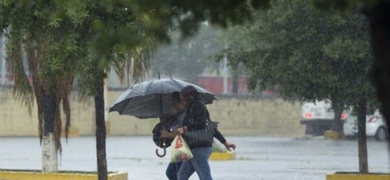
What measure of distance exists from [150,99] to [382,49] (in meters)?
10.4

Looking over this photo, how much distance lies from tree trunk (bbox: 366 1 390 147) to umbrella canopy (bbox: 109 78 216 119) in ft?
32.6

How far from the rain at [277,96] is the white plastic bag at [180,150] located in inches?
48.6

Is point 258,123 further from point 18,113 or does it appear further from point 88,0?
point 88,0

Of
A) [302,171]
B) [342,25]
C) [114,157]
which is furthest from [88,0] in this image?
[114,157]

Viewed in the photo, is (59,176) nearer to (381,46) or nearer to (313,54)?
(313,54)

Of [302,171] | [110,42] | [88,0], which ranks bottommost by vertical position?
[302,171]

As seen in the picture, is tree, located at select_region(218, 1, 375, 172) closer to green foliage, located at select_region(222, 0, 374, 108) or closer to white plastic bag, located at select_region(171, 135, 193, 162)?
green foliage, located at select_region(222, 0, 374, 108)

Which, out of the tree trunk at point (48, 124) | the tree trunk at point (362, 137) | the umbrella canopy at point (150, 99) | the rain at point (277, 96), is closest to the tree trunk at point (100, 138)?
the rain at point (277, 96)

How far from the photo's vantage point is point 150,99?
14.6 m

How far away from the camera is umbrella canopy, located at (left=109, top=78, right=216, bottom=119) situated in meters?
14.4

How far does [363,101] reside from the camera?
1612 cm

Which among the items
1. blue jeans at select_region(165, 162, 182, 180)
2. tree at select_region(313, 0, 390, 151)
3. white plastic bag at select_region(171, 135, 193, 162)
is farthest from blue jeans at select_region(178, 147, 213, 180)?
tree at select_region(313, 0, 390, 151)

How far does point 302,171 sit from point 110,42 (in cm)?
1742

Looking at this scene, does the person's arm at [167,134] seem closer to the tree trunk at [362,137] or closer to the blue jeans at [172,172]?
the blue jeans at [172,172]
